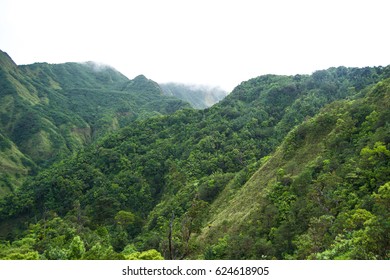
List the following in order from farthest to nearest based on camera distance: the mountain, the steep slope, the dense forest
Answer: the mountain → the dense forest → the steep slope

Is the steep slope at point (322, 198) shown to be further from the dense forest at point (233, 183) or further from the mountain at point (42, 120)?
the mountain at point (42, 120)

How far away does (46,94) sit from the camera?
7352 inches

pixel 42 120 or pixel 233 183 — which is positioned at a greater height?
pixel 42 120

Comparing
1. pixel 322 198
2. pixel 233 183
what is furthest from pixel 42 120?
pixel 322 198

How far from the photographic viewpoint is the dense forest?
25.3 metres

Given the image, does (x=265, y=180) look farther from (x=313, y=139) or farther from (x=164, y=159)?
(x=164, y=159)

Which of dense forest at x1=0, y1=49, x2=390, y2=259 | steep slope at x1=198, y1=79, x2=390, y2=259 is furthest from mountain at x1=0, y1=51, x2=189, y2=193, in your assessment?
steep slope at x1=198, y1=79, x2=390, y2=259

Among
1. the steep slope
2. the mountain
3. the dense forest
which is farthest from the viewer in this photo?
the mountain

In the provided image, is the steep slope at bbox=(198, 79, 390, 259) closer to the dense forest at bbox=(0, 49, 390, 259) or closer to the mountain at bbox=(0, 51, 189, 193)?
the dense forest at bbox=(0, 49, 390, 259)

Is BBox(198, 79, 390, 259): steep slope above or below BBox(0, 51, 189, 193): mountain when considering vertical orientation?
below

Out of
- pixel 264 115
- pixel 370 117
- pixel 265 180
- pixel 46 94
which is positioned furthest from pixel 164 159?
pixel 46 94

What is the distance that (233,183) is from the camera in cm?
5247

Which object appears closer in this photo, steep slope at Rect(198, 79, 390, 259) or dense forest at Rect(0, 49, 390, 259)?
steep slope at Rect(198, 79, 390, 259)

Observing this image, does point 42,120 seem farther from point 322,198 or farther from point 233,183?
point 322,198
